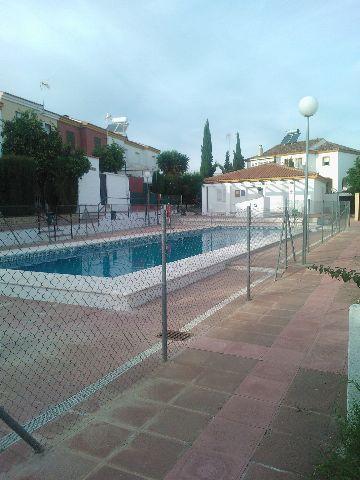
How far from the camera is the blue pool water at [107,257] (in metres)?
11.4

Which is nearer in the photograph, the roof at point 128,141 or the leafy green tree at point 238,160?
the roof at point 128,141

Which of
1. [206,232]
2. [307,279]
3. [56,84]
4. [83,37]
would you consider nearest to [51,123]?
[56,84]

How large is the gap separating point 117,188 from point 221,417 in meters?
28.1

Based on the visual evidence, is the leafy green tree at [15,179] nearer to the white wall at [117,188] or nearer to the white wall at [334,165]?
the white wall at [117,188]

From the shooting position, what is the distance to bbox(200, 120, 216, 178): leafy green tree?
47562 mm

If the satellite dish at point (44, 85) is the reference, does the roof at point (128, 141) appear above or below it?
below

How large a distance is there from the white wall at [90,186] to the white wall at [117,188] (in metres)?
1.70

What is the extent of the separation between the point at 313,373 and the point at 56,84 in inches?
1338

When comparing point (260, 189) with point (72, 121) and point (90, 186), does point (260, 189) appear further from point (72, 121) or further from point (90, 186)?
point (72, 121)

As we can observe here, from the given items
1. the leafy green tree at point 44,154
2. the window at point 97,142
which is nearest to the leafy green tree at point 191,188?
the window at point 97,142

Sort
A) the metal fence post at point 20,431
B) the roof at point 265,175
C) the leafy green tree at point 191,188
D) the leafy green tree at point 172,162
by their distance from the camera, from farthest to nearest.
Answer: the leafy green tree at point 172,162
the leafy green tree at point 191,188
the roof at point 265,175
the metal fence post at point 20,431

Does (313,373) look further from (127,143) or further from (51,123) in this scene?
(127,143)

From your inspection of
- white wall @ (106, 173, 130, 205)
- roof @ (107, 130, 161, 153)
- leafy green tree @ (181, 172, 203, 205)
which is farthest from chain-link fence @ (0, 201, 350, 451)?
leafy green tree @ (181, 172, 203, 205)

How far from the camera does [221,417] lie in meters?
2.96
